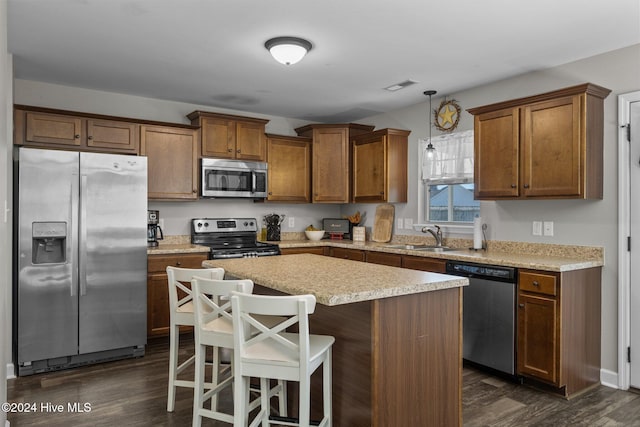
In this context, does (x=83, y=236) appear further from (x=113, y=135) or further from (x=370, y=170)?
(x=370, y=170)

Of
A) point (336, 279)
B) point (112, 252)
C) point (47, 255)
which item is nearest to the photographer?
point (336, 279)

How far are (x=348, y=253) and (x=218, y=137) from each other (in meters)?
1.89

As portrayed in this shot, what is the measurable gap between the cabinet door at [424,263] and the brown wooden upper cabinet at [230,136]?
2062mm

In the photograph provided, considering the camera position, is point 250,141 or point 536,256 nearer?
point 536,256

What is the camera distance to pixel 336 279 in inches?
87.0

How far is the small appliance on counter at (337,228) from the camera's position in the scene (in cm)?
562

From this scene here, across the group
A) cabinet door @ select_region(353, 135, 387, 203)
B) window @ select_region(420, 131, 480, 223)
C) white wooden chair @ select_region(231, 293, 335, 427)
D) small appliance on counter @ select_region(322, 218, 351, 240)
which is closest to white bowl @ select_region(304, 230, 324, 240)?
small appliance on counter @ select_region(322, 218, 351, 240)

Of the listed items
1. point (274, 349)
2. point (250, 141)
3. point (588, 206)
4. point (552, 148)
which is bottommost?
point (274, 349)

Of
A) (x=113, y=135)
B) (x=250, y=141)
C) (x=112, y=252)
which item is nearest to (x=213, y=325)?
(x=112, y=252)

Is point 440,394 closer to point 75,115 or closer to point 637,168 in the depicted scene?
point 637,168

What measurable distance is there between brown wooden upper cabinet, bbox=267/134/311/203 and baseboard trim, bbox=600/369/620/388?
3.39 meters

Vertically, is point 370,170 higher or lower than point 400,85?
lower

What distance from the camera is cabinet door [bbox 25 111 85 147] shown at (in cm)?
373

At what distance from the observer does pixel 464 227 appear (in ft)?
14.2
